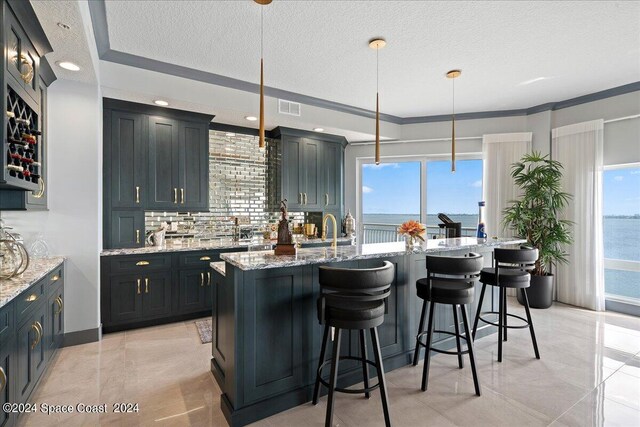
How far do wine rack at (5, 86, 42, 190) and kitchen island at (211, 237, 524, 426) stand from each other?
1602 millimetres

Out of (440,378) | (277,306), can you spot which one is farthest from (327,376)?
(440,378)

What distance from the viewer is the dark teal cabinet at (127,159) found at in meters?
3.73

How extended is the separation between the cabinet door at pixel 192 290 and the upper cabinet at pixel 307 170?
171 cm

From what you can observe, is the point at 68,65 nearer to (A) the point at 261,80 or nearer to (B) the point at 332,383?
(A) the point at 261,80

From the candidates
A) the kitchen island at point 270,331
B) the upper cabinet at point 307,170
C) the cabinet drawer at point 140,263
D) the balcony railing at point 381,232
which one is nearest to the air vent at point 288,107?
the upper cabinet at point 307,170

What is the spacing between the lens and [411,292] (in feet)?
9.53

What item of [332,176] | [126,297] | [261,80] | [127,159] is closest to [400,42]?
[261,80]

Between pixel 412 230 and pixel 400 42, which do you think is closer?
pixel 412 230

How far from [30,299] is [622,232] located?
6743mm

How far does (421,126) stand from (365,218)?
6.69ft

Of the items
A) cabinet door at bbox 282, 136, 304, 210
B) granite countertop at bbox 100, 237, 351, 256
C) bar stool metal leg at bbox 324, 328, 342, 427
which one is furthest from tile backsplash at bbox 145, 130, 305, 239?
bar stool metal leg at bbox 324, 328, 342, 427

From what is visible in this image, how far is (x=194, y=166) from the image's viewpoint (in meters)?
4.27

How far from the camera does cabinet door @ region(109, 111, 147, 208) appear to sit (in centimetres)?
373

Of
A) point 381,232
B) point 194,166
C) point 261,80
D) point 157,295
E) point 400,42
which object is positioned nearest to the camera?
point 261,80
